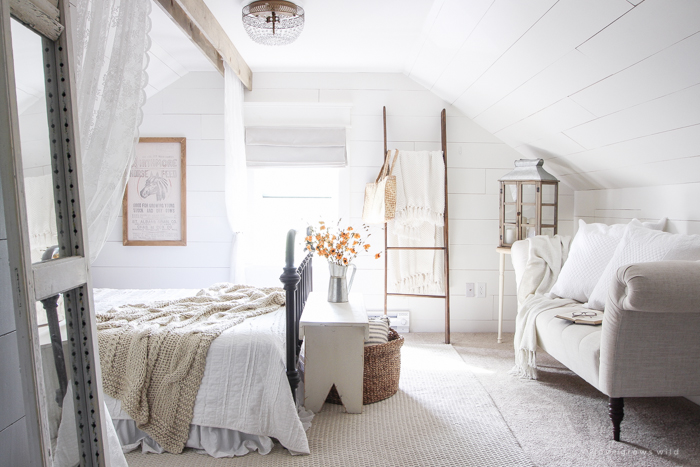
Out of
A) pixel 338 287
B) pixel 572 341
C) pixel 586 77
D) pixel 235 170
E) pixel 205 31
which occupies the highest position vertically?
pixel 205 31

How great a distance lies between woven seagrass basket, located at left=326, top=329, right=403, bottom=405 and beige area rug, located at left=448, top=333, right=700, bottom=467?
0.57 metres

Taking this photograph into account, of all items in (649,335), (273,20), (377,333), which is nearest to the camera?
(649,335)

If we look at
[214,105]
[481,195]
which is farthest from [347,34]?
[481,195]

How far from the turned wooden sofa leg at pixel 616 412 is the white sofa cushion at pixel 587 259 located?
2.47 feet

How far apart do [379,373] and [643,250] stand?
57.6 inches

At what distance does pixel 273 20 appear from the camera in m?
2.47

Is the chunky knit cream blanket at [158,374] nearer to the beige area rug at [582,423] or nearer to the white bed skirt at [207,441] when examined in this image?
the white bed skirt at [207,441]

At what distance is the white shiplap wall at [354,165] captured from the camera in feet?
12.7

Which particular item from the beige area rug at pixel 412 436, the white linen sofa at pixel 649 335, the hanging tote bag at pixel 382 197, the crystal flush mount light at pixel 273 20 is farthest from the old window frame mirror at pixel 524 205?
the crystal flush mount light at pixel 273 20

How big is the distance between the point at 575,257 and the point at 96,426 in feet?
8.49

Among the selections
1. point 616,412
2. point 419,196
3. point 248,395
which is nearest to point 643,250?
point 616,412

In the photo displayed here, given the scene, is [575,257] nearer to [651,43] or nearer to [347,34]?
[651,43]

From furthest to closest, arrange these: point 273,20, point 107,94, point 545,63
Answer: point 273,20 → point 545,63 → point 107,94

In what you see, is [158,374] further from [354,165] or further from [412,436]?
[354,165]
